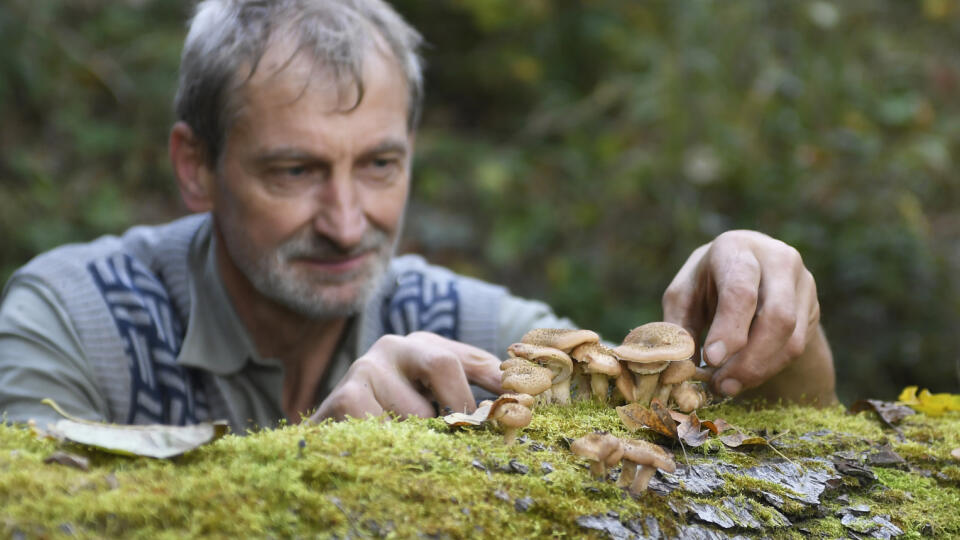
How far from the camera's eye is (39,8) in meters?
6.77

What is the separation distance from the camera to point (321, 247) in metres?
3.43

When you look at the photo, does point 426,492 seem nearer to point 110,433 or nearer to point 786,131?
point 110,433

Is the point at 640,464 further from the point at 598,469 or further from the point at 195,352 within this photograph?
the point at 195,352

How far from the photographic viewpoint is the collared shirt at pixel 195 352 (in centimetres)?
327

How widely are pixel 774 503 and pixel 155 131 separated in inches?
272

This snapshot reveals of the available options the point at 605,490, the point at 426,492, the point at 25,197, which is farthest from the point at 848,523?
the point at 25,197

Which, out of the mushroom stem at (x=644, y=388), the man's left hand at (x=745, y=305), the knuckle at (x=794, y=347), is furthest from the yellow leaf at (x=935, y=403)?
the mushroom stem at (x=644, y=388)

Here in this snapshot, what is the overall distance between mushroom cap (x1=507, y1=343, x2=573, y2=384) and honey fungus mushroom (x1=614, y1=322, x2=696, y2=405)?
123 mm

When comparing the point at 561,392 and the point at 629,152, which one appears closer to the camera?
the point at 561,392

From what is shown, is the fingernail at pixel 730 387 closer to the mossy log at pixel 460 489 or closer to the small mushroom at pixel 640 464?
the mossy log at pixel 460 489

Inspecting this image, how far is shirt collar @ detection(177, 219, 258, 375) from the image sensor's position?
3545 mm

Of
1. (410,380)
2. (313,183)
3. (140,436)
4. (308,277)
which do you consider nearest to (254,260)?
(308,277)

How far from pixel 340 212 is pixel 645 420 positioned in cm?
183

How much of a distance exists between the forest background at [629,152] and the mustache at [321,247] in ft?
9.40
